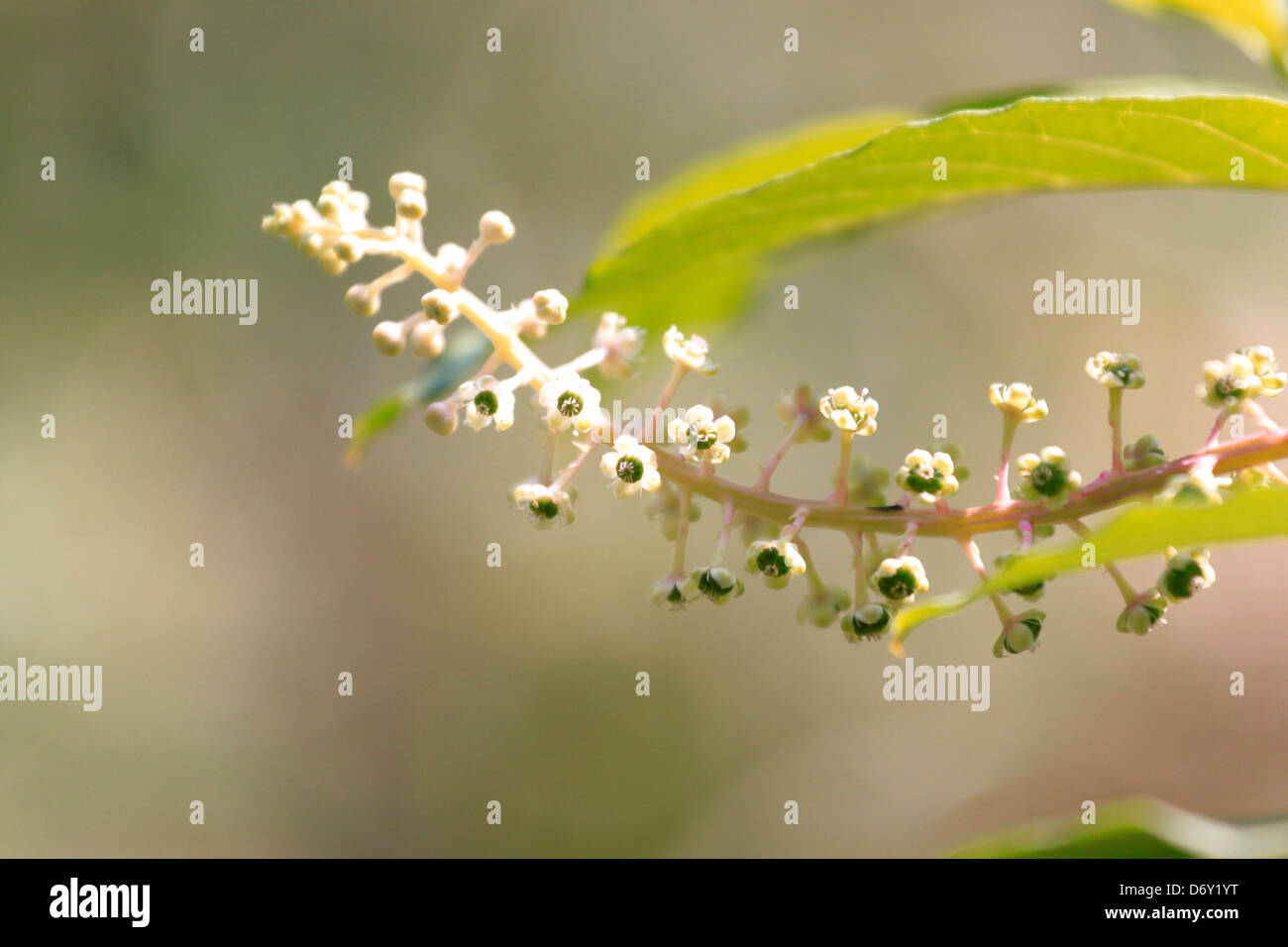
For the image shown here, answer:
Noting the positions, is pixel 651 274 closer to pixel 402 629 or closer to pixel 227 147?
pixel 402 629

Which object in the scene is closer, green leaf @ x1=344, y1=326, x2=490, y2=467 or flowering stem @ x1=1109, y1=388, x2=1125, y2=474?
flowering stem @ x1=1109, y1=388, x2=1125, y2=474

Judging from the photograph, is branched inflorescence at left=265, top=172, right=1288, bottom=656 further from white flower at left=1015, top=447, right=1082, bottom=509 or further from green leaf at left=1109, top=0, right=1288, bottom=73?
green leaf at left=1109, top=0, right=1288, bottom=73

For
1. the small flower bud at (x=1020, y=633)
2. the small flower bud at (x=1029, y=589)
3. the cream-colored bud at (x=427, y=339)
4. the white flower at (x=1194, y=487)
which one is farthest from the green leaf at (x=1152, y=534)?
the cream-colored bud at (x=427, y=339)

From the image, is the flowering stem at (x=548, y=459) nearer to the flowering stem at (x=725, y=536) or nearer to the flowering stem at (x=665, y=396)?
the flowering stem at (x=665, y=396)

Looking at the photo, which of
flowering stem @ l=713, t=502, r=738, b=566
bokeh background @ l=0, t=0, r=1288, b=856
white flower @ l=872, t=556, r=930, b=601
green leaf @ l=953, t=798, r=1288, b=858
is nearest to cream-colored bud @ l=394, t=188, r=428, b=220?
flowering stem @ l=713, t=502, r=738, b=566

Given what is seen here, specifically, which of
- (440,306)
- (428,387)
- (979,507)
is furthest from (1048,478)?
(428,387)

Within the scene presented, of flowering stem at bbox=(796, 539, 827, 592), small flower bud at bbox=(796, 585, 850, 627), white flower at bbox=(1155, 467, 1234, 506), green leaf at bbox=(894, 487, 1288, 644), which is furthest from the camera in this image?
small flower bud at bbox=(796, 585, 850, 627)
